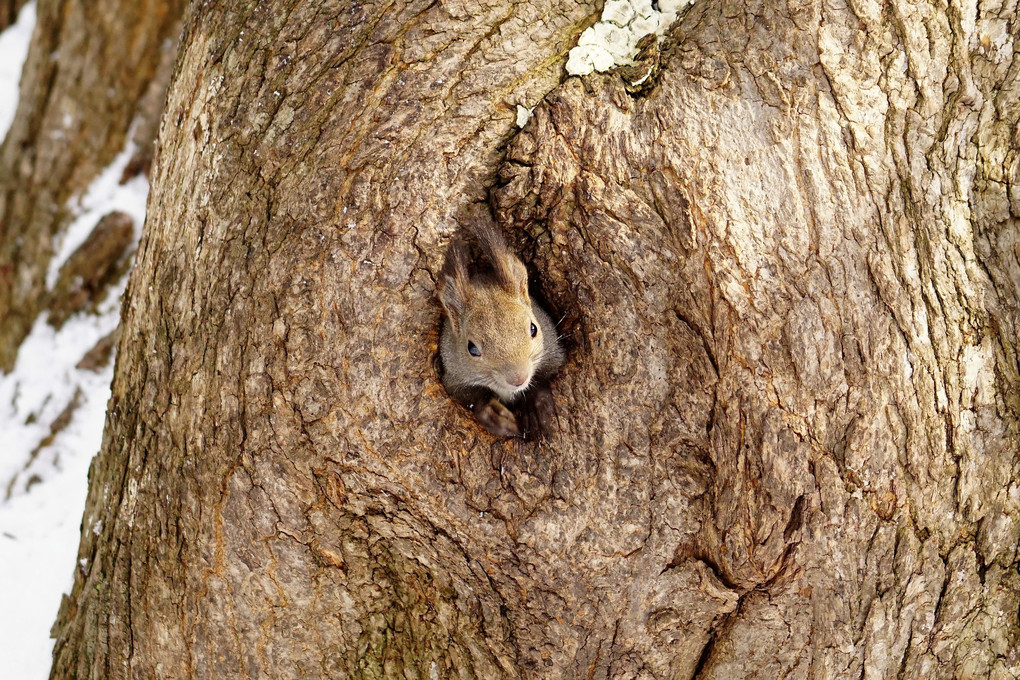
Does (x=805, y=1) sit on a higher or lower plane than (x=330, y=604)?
higher

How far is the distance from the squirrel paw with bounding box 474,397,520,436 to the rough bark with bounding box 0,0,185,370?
3.02 metres

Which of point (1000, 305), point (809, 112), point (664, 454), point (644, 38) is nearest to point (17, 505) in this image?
point (664, 454)

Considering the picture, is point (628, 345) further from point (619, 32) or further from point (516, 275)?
point (619, 32)

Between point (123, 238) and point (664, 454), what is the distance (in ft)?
11.5

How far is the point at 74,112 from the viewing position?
464 centimetres

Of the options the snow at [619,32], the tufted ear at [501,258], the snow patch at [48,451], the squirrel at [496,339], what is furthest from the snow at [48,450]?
the snow at [619,32]

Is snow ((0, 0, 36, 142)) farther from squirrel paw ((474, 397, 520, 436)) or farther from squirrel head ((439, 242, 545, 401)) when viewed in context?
squirrel paw ((474, 397, 520, 436))

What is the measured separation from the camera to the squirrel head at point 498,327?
2.98 metres

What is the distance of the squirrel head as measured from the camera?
9.78 ft

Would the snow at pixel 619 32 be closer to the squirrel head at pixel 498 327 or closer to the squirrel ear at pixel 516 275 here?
the squirrel ear at pixel 516 275

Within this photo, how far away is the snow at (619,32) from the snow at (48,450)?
2913mm

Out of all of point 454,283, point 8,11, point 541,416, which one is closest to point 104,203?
point 8,11

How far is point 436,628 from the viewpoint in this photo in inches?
107

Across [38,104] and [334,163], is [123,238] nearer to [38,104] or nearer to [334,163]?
[38,104]
